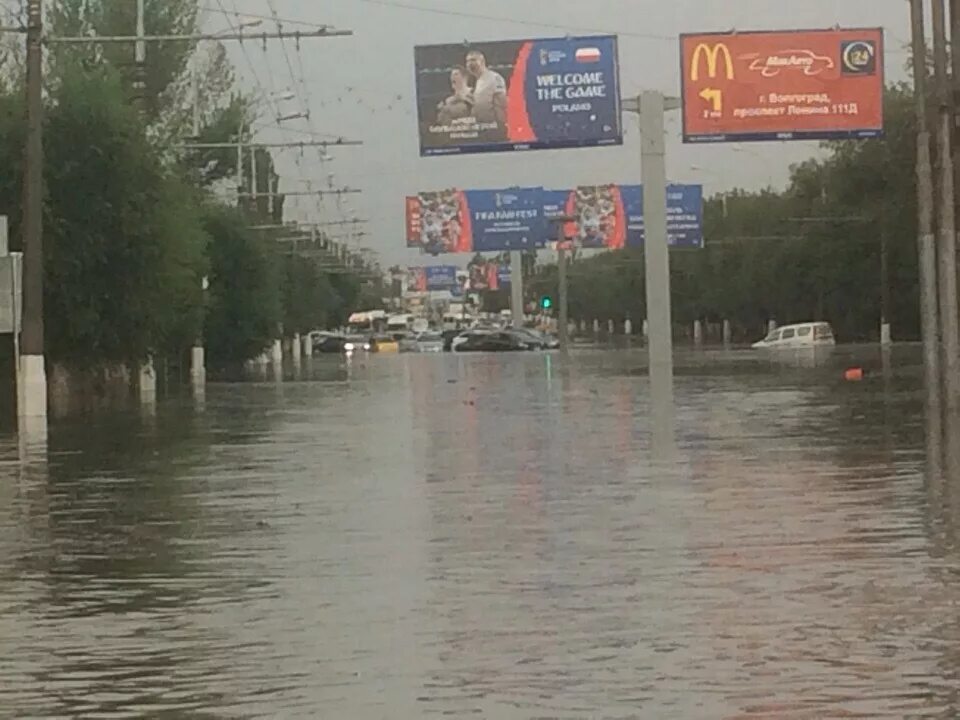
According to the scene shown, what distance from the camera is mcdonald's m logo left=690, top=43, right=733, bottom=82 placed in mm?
56219

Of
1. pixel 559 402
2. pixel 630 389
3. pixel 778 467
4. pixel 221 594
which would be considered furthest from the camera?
pixel 630 389

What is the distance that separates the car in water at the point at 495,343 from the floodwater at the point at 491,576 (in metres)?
88.2

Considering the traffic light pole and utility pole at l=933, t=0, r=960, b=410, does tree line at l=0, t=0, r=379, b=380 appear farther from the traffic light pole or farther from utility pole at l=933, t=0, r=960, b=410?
utility pole at l=933, t=0, r=960, b=410

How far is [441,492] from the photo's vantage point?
20500mm

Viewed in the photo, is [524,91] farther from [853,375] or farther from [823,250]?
[823,250]

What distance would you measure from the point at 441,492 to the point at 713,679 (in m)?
10.8

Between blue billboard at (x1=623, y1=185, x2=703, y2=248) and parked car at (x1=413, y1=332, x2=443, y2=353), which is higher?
blue billboard at (x1=623, y1=185, x2=703, y2=248)

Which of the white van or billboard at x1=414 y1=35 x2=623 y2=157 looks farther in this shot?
the white van

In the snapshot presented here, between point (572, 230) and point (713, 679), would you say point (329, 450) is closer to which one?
point (713, 679)

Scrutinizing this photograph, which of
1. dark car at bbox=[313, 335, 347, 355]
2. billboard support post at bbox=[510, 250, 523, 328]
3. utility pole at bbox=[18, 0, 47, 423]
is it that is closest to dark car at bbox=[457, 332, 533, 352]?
billboard support post at bbox=[510, 250, 523, 328]

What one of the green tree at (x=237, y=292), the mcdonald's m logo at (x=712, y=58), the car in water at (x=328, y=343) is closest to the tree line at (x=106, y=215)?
the green tree at (x=237, y=292)

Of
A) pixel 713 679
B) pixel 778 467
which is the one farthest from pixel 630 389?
pixel 713 679

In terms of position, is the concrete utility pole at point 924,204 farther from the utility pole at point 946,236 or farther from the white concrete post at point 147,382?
the white concrete post at point 147,382

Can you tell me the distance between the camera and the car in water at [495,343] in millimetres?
118125
